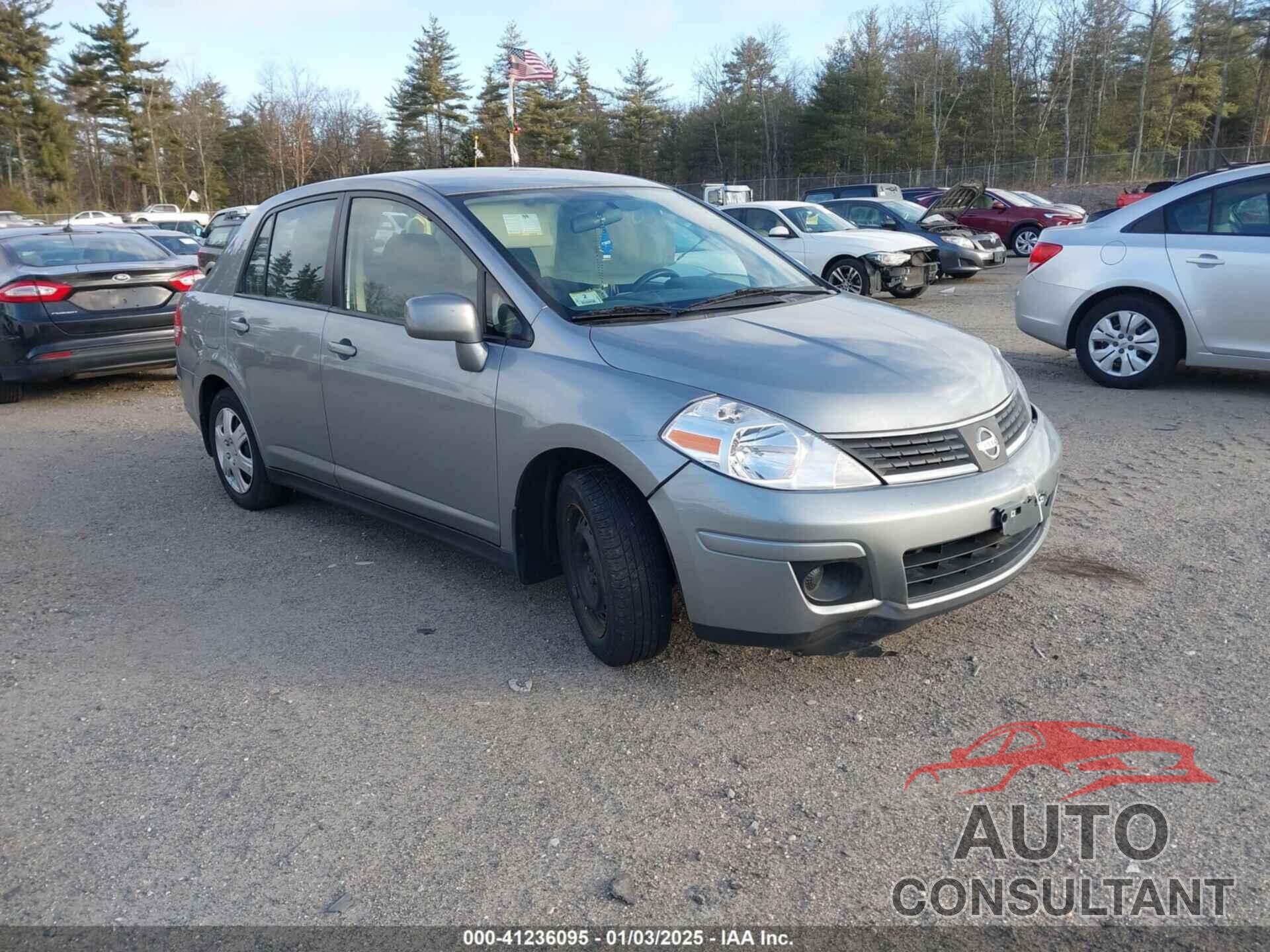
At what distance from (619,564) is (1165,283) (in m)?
5.90

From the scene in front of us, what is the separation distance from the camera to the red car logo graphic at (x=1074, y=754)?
2883 mm

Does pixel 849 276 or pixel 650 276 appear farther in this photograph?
pixel 849 276

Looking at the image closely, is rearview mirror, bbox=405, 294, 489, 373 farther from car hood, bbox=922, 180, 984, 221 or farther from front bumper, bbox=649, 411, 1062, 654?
car hood, bbox=922, 180, 984, 221

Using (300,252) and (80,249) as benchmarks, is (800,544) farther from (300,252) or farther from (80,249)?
(80,249)

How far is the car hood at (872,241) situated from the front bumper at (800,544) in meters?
11.4

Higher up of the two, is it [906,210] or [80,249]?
[80,249]

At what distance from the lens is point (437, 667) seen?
12.4 feet

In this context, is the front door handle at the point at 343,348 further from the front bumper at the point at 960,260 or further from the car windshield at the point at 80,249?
the front bumper at the point at 960,260

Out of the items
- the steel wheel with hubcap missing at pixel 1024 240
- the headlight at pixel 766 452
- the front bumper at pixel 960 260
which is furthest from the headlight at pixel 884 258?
the headlight at pixel 766 452

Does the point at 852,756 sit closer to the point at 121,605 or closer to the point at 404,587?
the point at 404,587

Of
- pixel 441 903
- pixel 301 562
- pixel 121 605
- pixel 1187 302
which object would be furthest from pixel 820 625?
pixel 1187 302

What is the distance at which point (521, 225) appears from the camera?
4.08 m

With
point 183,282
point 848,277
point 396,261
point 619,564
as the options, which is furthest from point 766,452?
point 848,277

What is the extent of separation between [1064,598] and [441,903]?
9.15 ft
